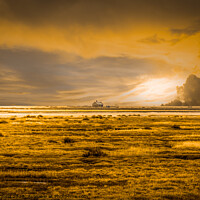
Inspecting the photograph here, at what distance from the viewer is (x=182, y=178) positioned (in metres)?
7.53

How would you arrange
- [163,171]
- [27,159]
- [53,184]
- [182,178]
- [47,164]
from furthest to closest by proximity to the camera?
[27,159] → [47,164] → [163,171] → [182,178] → [53,184]

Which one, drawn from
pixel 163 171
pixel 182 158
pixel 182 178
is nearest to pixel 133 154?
pixel 182 158

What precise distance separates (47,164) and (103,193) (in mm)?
3875

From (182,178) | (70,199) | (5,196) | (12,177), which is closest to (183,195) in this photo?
(182,178)

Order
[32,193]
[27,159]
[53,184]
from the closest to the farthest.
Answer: [32,193], [53,184], [27,159]

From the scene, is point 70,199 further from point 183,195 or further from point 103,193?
point 183,195

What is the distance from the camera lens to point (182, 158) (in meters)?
10.7

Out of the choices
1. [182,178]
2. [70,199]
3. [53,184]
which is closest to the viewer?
[70,199]

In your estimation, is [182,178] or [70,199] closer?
[70,199]

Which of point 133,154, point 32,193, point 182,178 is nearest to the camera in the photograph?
point 32,193

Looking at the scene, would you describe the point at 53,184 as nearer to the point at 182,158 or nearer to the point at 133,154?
the point at 133,154

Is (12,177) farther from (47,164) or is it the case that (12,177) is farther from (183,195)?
(183,195)

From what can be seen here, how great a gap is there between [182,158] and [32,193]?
7201mm

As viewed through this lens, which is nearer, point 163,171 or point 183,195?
point 183,195
